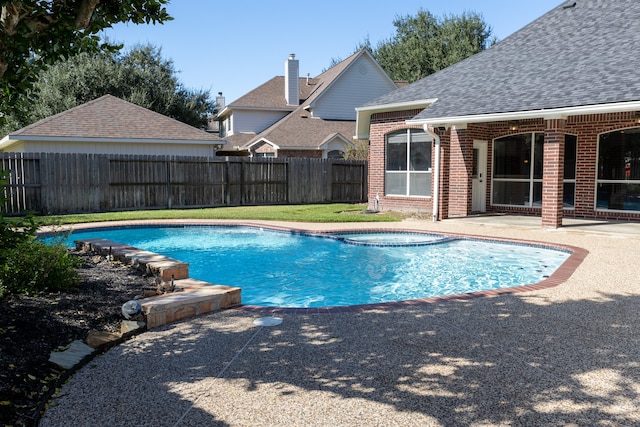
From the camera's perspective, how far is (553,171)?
12141 mm

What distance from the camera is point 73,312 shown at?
5.17 metres

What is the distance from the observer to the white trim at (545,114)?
34.8 ft

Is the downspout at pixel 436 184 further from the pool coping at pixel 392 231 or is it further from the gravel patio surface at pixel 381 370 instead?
the gravel patio surface at pixel 381 370

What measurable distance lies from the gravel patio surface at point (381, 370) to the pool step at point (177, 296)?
6.3 inches

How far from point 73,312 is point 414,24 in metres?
53.0

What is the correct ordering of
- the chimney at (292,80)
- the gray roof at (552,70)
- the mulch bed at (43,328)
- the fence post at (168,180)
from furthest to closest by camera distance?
the chimney at (292,80), the fence post at (168,180), the gray roof at (552,70), the mulch bed at (43,328)

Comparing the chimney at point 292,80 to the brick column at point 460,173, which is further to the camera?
the chimney at point 292,80

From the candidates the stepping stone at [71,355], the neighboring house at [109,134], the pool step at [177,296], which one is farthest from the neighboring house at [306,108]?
the stepping stone at [71,355]

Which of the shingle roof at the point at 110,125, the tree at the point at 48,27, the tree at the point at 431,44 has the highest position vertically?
the tree at the point at 431,44

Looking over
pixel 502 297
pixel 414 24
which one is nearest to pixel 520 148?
pixel 502 297

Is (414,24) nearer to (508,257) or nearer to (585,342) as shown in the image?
Answer: (508,257)

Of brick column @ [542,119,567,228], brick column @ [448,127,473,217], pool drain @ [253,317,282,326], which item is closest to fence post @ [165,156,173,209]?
brick column @ [448,127,473,217]

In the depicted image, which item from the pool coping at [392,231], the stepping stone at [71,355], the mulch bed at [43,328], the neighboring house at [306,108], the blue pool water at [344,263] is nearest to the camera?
the mulch bed at [43,328]

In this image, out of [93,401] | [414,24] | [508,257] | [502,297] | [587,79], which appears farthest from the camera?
[414,24]
